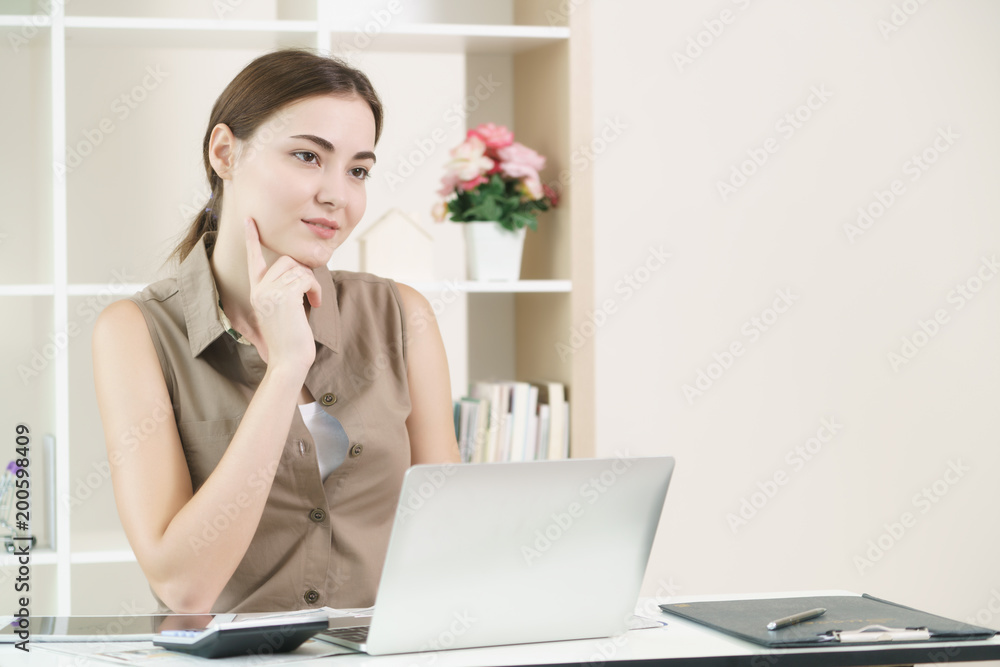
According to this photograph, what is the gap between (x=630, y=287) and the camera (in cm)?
267

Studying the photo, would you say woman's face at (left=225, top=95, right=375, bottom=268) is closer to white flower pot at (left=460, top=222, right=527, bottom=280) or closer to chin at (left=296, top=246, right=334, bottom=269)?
chin at (left=296, top=246, right=334, bottom=269)

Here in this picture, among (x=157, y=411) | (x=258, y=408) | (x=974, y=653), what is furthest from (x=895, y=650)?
(x=157, y=411)

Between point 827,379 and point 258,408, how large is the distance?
1886 millimetres

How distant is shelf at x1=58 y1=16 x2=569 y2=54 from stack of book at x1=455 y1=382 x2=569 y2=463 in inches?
35.4

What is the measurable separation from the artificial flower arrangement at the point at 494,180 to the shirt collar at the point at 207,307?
2.68 ft

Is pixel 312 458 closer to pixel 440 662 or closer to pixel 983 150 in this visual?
pixel 440 662

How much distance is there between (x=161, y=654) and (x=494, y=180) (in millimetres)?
1668

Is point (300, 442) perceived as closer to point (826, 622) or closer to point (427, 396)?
point (427, 396)

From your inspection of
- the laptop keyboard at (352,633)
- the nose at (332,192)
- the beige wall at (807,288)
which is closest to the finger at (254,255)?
the nose at (332,192)

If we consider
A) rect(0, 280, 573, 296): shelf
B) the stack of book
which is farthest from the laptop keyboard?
the stack of book

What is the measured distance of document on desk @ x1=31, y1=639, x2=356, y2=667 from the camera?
0.95m

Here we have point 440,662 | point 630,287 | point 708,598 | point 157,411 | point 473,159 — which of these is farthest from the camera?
point 630,287

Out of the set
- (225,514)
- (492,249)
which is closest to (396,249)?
(492,249)

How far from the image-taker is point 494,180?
2.46 m
